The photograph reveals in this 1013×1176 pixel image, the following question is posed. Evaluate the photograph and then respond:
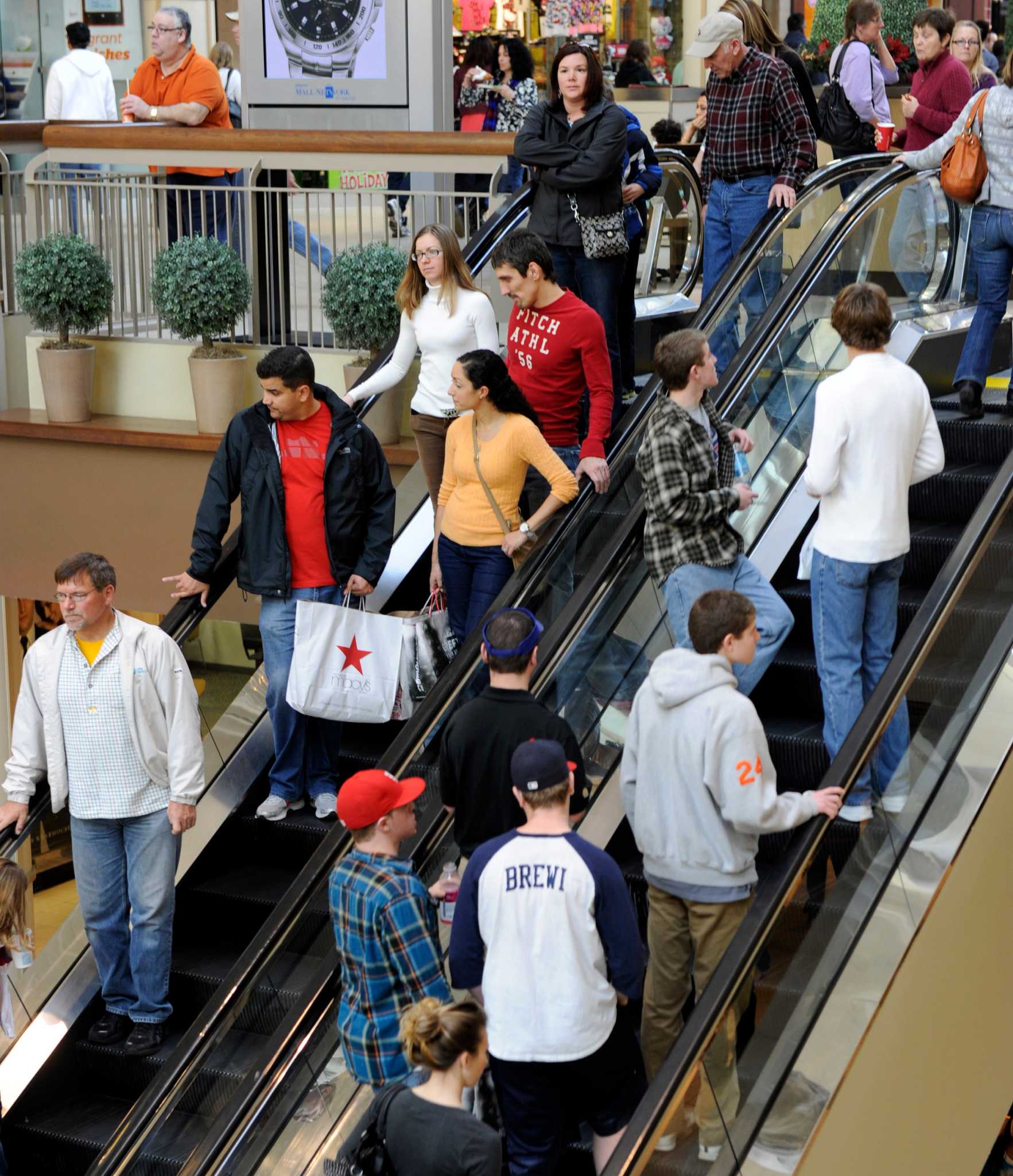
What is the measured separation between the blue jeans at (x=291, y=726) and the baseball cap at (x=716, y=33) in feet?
9.81

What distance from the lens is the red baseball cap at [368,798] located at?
4.11 metres

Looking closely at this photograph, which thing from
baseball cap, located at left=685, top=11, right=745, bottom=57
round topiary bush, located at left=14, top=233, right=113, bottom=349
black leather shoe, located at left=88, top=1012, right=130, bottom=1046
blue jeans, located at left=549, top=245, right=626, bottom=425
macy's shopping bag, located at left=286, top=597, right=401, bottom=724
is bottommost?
black leather shoe, located at left=88, top=1012, right=130, bottom=1046

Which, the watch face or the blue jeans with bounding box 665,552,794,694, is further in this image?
the watch face

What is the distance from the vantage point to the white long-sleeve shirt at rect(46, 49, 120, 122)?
12.3 meters

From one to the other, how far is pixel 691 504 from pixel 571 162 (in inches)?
84.8

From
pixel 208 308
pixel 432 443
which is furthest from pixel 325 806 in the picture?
pixel 208 308

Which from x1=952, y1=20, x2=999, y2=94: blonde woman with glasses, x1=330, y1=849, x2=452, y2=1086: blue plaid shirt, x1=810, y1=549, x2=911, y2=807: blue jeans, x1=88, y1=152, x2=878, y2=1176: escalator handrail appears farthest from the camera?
x1=952, y1=20, x2=999, y2=94: blonde woman with glasses

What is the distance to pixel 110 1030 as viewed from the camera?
5.77 metres

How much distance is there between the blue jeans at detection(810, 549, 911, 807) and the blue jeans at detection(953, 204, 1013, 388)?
2.01 meters

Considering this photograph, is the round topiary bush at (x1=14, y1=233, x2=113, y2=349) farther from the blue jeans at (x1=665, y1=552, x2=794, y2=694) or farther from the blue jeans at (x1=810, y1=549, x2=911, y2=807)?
the blue jeans at (x1=810, y1=549, x2=911, y2=807)

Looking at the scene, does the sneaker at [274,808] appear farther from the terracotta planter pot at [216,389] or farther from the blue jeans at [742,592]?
→ the terracotta planter pot at [216,389]

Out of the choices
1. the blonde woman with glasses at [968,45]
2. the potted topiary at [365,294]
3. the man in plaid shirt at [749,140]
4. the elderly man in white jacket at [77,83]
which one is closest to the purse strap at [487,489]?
the man in plaid shirt at [749,140]

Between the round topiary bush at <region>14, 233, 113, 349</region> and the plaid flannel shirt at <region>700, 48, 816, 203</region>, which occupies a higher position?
the plaid flannel shirt at <region>700, 48, 816, 203</region>

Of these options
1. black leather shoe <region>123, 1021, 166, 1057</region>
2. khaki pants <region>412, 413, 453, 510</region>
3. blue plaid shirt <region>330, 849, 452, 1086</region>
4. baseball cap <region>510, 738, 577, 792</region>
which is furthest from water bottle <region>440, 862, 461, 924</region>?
khaki pants <region>412, 413, 453, 510</region>
